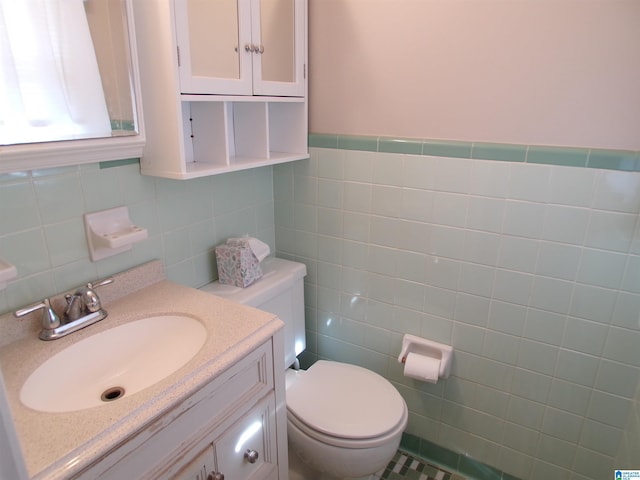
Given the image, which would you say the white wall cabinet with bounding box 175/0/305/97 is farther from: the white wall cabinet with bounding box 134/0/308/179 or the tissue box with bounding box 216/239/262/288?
the tissue box with bounding box 216/239/262/288

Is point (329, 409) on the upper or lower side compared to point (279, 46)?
lower

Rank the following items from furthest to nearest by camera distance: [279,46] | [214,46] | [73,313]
Answer: [279,46] → [214,46] → [73,313]

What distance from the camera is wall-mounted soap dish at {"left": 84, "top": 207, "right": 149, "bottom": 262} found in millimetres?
1144

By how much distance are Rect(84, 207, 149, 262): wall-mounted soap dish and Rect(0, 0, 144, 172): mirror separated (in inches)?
6.6

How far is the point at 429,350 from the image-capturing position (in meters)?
1.58

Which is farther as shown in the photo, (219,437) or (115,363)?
(115,363)

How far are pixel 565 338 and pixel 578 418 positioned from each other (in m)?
0.28

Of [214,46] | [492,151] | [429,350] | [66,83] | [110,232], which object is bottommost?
[429,350]


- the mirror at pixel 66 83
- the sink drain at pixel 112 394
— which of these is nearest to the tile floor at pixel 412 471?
the sink drain at pixel 112 394

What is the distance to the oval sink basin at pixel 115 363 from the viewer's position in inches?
37.3

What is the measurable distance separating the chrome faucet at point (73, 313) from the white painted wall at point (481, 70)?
98 centimetres

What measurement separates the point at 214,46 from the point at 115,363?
909 mm

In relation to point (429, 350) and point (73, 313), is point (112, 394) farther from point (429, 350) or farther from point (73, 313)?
point (429, 350)

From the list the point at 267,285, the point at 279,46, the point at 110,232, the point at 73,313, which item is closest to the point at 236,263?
the point at 267,285
